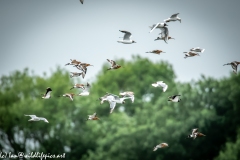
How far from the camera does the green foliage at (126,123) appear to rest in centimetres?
6084

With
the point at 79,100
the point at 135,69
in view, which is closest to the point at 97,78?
the point at 135,69

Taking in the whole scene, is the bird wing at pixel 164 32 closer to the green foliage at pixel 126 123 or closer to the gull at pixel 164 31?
the gull at pixel 164 31

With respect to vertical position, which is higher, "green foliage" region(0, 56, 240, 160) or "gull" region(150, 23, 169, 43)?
"gull" region(150, 23, 169, 43)

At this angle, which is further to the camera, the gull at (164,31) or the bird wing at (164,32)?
the bird wing at (164,32)

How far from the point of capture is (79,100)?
71062 millimetres

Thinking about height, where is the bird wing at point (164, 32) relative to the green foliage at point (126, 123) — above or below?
above

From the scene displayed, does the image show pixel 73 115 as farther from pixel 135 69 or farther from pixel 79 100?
pixel 135 69

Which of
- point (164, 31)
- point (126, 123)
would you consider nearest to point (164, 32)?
point (164, 31)

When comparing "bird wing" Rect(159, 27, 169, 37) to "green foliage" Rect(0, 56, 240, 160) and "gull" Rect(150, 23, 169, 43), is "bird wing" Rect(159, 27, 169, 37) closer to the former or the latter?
"gull" Rect(150, 23, 169, 43)

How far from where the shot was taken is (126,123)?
65250 mm

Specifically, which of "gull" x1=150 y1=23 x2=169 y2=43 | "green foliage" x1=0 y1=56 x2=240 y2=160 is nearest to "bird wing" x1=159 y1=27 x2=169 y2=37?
"gull" x1=150 y1=23 x2=169 y2=43

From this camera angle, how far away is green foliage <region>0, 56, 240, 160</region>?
6084cm

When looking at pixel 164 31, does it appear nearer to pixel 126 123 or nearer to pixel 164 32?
pixel 164 32

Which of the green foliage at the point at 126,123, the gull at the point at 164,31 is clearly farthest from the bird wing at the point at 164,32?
the green foliage at the point at 126,123
